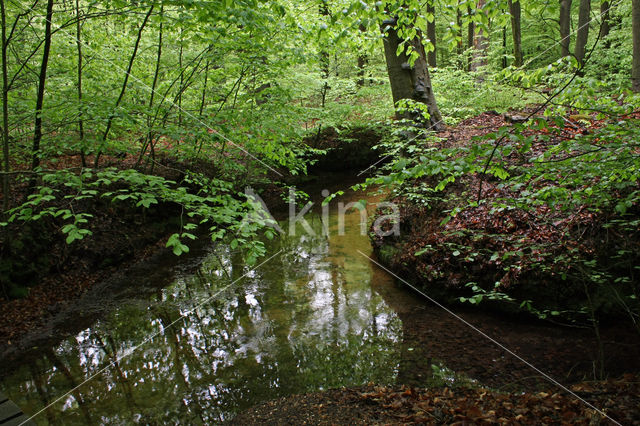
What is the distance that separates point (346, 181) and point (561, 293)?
10768 millimetres

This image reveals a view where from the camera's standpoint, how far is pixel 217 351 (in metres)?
5.50

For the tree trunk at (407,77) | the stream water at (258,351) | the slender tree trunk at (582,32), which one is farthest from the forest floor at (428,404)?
the slender tree trunk at (582,32)

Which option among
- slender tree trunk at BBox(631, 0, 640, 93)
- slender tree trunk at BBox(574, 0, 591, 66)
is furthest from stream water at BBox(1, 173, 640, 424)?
slender tree trunk at BBox(574, 0, 591, 66)

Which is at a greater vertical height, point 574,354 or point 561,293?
point 561,293

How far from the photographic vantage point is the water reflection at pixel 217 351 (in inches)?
178

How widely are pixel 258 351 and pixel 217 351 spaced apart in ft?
2.14

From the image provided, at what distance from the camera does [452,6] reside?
12.0 feet

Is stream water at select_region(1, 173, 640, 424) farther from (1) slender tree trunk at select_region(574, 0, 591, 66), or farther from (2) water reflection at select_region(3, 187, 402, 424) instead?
(1) slender tree trunk at select_region(574, 0, 591, 66)

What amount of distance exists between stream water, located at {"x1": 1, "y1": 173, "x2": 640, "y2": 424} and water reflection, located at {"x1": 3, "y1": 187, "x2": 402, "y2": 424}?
0.02 metres

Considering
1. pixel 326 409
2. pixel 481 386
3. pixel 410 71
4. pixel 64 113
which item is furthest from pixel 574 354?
pixel 64 113

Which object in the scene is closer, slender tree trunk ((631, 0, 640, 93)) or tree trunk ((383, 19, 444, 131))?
tree trunk ((383, 19, 444, 131))

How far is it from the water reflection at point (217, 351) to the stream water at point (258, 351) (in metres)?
0.02

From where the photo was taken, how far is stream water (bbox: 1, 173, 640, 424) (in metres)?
4.41

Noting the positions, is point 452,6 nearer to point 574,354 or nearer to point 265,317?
point 574,354
